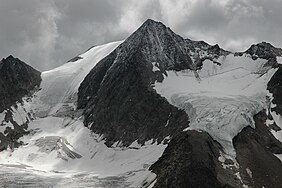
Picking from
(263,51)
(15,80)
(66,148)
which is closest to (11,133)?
(66,148)

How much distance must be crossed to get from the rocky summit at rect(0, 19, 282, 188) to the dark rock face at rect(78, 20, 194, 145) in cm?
40

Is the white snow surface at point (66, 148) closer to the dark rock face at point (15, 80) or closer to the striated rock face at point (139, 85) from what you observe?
the dark rock face at point (15, 80)

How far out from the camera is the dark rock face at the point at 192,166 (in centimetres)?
7562

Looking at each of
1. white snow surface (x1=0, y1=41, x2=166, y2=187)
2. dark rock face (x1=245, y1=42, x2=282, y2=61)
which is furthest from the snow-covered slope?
dark rock face (x1=245, y1=42, x2=282, y2=61)

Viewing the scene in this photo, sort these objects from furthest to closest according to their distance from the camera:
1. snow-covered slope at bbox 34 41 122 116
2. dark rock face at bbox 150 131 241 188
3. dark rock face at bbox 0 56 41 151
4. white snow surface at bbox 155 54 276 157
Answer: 1. snow-covered slope at bbox 34 41 122 116
2. dark rock face at bbox 0 56 41 151
3. white snow surface at bbox 155 54 276 157
4. dark rock face at bbox 150 131 241 188

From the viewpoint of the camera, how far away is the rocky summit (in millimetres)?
85250

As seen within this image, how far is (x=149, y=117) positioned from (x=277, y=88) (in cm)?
3304

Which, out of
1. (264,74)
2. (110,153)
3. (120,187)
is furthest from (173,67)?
(120,187)

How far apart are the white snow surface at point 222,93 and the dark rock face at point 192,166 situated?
5.71m

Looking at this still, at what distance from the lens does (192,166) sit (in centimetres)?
7812

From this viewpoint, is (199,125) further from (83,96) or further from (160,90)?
(83,96)

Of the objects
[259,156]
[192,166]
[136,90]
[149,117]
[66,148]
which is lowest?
[192,166]

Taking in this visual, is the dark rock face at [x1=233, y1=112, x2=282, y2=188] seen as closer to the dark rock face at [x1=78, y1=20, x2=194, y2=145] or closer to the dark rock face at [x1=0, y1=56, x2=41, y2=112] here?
the dark rock face at [x1=78, y1=20, x2=194, y2=145]

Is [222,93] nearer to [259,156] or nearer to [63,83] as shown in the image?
[259,156]
